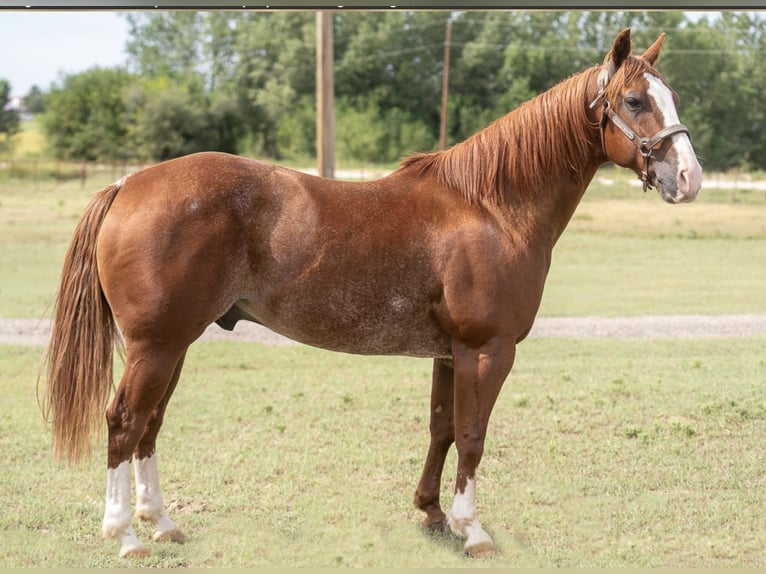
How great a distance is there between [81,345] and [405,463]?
1922mm

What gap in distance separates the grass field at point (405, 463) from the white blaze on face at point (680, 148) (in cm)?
154

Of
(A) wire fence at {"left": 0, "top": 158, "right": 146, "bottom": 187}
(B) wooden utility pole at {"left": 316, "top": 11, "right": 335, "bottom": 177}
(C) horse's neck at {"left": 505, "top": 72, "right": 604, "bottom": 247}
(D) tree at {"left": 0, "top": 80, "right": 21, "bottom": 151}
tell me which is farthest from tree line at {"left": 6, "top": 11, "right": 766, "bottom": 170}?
(C) horse's neck at {"left": 505, "top": 72, "right": 604, "bottom": 247}

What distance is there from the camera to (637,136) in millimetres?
3209

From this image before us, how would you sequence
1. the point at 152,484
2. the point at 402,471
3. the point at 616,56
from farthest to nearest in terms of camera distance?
the point at 402,471
the point at 152,484
the point at 616,56

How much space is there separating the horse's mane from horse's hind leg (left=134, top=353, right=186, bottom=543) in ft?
4.55

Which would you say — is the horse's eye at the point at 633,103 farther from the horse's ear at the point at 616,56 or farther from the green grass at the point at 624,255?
the green grass at the point at 624,255

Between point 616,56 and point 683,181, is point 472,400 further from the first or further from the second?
point 616,56

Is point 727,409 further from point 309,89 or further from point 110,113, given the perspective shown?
point 110,113

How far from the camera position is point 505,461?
4.60 metres

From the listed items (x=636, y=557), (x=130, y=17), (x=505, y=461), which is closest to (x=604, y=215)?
(x=505, y=461)

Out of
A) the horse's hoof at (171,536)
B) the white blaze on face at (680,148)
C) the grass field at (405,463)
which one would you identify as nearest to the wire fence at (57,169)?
the grass field at (405,463)

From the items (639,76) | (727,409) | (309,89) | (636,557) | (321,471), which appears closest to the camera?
(639,76)

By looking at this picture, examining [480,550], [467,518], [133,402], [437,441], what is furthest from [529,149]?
[133,402]

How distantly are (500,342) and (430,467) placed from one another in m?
0.74
